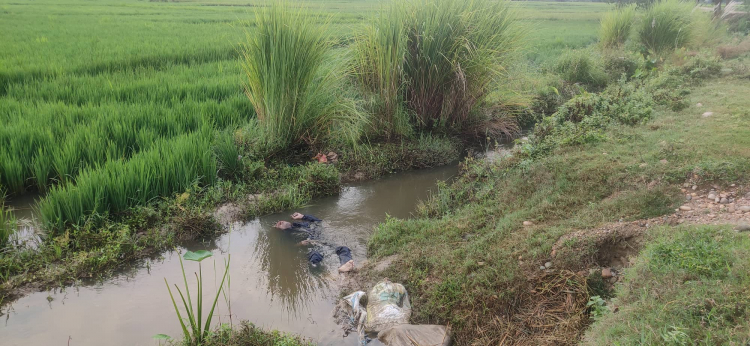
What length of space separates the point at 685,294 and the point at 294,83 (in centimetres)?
401

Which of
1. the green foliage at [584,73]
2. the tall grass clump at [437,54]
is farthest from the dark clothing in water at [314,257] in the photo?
the green foliage at [584,73]

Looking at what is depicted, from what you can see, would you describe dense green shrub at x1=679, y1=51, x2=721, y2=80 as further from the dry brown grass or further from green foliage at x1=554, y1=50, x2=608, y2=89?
the dry brown grass

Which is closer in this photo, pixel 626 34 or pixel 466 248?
pixel 466 248

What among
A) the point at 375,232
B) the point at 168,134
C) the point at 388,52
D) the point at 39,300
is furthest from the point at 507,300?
the point at 168,134

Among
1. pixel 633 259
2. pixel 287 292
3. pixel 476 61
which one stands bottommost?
pixel 287 292

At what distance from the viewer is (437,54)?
18.3ft

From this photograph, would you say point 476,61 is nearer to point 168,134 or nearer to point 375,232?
point 375,232

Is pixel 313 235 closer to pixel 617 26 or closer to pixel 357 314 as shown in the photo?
pixel 357 314

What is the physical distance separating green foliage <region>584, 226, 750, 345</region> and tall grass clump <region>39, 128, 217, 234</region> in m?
3.42

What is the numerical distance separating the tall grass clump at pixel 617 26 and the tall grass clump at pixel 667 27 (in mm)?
673

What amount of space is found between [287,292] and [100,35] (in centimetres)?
1016

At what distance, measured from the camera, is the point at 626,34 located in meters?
11.5

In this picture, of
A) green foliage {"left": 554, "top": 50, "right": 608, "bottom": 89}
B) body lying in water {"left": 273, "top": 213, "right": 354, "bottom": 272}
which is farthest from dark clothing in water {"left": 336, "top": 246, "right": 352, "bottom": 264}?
green foliage {"left": 554, "top": 50, "right": 608, "bottom": 89}

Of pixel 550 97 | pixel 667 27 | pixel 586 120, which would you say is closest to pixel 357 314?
pixel 586 120
